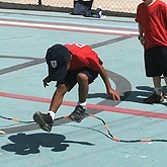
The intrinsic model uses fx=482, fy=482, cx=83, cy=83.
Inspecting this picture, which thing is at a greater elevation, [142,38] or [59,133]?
[142,38]

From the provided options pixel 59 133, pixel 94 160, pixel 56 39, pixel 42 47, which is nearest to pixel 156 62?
pixel 59 133

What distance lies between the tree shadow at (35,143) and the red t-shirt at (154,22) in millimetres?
2138

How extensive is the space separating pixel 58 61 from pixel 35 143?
0.95 m

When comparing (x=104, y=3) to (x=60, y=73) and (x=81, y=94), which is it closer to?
(x=81, y=94)

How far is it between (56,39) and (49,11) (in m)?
5.45

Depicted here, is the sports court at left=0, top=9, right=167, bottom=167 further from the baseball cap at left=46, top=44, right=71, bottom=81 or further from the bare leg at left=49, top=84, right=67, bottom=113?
the baseball cap at left=46, top=44, right=71, bottom=81

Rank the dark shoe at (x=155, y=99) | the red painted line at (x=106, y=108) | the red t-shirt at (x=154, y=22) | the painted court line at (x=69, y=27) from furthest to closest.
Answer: the painted court line at (x=69, y=27) → the dark shoe at (x=155, y=99) → the red t-shirt at (x=154, y=22) → the red painted line at (x=106, y=108)

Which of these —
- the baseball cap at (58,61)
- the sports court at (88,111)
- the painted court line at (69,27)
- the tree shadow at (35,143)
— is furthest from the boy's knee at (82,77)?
the painted court line at (69,27)

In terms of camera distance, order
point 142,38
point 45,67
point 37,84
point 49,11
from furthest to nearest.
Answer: point 49,11 < point 45,67 < point 37,84 < point 142,38

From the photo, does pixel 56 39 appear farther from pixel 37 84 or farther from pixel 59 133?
pixel 59 133

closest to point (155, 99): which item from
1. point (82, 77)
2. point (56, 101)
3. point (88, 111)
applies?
point (88, 111)

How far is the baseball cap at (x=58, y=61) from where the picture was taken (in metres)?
5.20

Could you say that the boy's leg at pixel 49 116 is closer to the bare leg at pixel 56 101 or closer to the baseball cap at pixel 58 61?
the bare leg at pixel 56 101

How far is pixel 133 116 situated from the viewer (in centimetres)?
636
